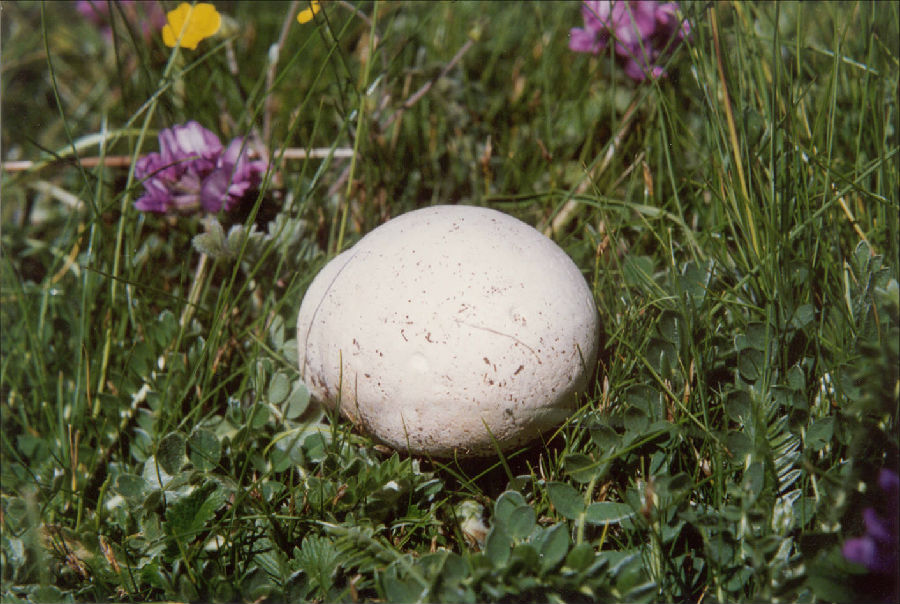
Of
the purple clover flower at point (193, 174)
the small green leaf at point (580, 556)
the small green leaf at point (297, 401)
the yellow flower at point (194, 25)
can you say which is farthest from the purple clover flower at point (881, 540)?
the yellow flower at point (194, 25)

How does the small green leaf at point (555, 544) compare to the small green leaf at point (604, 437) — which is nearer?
the small green leaf at point (555, 544)

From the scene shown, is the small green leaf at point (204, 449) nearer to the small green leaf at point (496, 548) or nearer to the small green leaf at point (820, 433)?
the small green leaf at point (496, 548)

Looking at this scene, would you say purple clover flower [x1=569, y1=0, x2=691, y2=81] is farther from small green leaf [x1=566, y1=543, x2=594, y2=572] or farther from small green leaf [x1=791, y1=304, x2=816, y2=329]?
small green leaf [x1=566, y1=543, x2=594, y2=572]

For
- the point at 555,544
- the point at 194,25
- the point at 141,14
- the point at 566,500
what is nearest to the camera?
the point at 555,544

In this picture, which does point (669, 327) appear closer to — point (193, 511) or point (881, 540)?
point (881, 540)

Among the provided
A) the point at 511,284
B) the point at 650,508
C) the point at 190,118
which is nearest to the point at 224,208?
the point at 190,118

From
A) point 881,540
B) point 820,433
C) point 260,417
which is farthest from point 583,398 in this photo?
point 260,417
